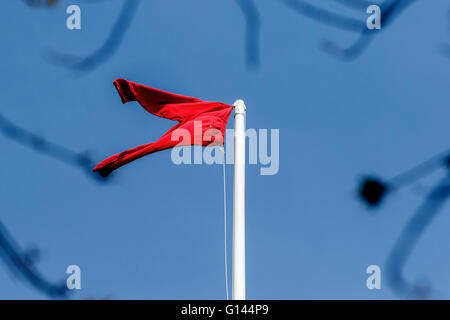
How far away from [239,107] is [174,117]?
5.31 feet

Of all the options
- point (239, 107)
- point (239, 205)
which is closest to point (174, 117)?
point (239, 107)

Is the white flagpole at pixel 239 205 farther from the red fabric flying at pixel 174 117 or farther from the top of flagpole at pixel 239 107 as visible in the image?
the red fabric flying at pixel 174 117

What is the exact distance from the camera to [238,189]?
38.6ft

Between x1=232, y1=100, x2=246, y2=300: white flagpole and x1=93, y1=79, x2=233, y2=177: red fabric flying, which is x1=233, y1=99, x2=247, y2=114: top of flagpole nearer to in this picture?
x1=232, y1=100, x2=246, y2=300: white flagpole

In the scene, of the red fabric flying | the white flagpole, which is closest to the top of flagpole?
the white flagpole

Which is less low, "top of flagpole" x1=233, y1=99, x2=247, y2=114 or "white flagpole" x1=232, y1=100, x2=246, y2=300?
"top of flagpole" x1=233, y1=99, x2=247, y2=114

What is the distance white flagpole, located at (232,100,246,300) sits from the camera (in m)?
11.1

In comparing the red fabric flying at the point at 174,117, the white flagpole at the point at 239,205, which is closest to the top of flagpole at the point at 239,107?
the white flagpole at the point at 239,205

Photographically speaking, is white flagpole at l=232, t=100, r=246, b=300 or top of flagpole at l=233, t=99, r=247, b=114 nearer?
white flagpole at l=232, t=100, r=246, b=300

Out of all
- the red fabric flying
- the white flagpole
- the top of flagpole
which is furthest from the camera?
the red fabric flying

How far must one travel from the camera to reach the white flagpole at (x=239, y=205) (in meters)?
11.1
